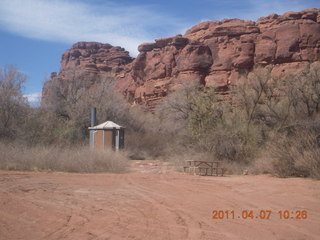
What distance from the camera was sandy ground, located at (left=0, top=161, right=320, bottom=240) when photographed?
5188 millimetres

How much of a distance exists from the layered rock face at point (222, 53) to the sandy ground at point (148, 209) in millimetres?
34487

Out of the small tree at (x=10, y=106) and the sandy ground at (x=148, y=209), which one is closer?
the sandy ground at (x=148, y=209)

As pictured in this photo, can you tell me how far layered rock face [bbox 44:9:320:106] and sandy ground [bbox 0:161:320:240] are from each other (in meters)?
34.5

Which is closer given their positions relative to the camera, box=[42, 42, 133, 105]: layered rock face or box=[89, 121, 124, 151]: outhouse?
box=[89, 121, 124, 151]: outhouse

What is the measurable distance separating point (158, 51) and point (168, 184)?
54.2 m

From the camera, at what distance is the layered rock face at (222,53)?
47.2 metres

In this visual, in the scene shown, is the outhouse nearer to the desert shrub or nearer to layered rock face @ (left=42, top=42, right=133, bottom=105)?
the desert shrub

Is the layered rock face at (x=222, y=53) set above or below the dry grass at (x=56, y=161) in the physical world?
above

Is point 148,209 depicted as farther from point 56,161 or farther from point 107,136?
point 107,136

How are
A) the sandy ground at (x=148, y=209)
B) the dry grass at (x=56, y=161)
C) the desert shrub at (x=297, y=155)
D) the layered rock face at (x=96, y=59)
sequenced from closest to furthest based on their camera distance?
the sandy ground at (x=148, y=209) → the desert shrub at (x=297, y=155) → the dry grass at (x=56, y=161) → the layered rock face at (x=96, y=59)

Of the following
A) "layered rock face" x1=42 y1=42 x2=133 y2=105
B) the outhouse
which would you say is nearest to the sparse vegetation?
the outhouse

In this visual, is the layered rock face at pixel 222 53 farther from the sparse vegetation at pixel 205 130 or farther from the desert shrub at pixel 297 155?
the desert shrub at pixel 297 155

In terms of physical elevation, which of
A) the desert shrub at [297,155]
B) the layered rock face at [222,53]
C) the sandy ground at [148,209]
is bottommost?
the sandy ground at [148,209]

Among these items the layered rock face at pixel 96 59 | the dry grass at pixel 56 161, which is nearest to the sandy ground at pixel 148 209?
the dry grass at pixel 56 161
